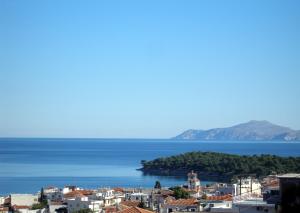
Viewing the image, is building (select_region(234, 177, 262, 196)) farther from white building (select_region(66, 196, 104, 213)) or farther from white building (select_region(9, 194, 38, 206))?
white building (select_region(9, 194, 38, 206))

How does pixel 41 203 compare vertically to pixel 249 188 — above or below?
below

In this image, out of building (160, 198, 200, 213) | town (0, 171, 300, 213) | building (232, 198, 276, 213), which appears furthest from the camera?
building (160, 198, 200, 213)

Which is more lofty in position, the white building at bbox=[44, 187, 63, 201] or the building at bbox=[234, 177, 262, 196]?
the building at bbox=[234, 177, 262, 196]

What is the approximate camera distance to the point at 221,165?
91688 millimetres


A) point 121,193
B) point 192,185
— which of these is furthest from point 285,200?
point 192,185

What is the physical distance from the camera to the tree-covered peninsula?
260ft

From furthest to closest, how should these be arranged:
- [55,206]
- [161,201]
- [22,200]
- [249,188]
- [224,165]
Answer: [224,165]
[22,200]
[161,201]
[249,188]
[55,206]

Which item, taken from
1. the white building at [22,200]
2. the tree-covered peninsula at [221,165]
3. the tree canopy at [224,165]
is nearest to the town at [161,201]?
the white building at [22,200]

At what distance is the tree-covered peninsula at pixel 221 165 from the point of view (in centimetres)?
7925

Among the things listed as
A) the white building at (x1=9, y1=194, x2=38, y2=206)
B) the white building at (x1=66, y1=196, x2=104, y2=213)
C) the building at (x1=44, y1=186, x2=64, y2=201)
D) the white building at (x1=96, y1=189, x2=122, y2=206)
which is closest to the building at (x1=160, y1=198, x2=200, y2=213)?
the white building at (x1=66, y1=196, x2=104, y2=213)

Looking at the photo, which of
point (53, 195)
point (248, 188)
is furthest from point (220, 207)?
point (53, 195)

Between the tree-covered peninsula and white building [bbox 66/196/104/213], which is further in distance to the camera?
the tree-covered peninsula

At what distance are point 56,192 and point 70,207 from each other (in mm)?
10869

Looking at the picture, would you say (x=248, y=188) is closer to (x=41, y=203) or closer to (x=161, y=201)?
(x=161, y=201)
